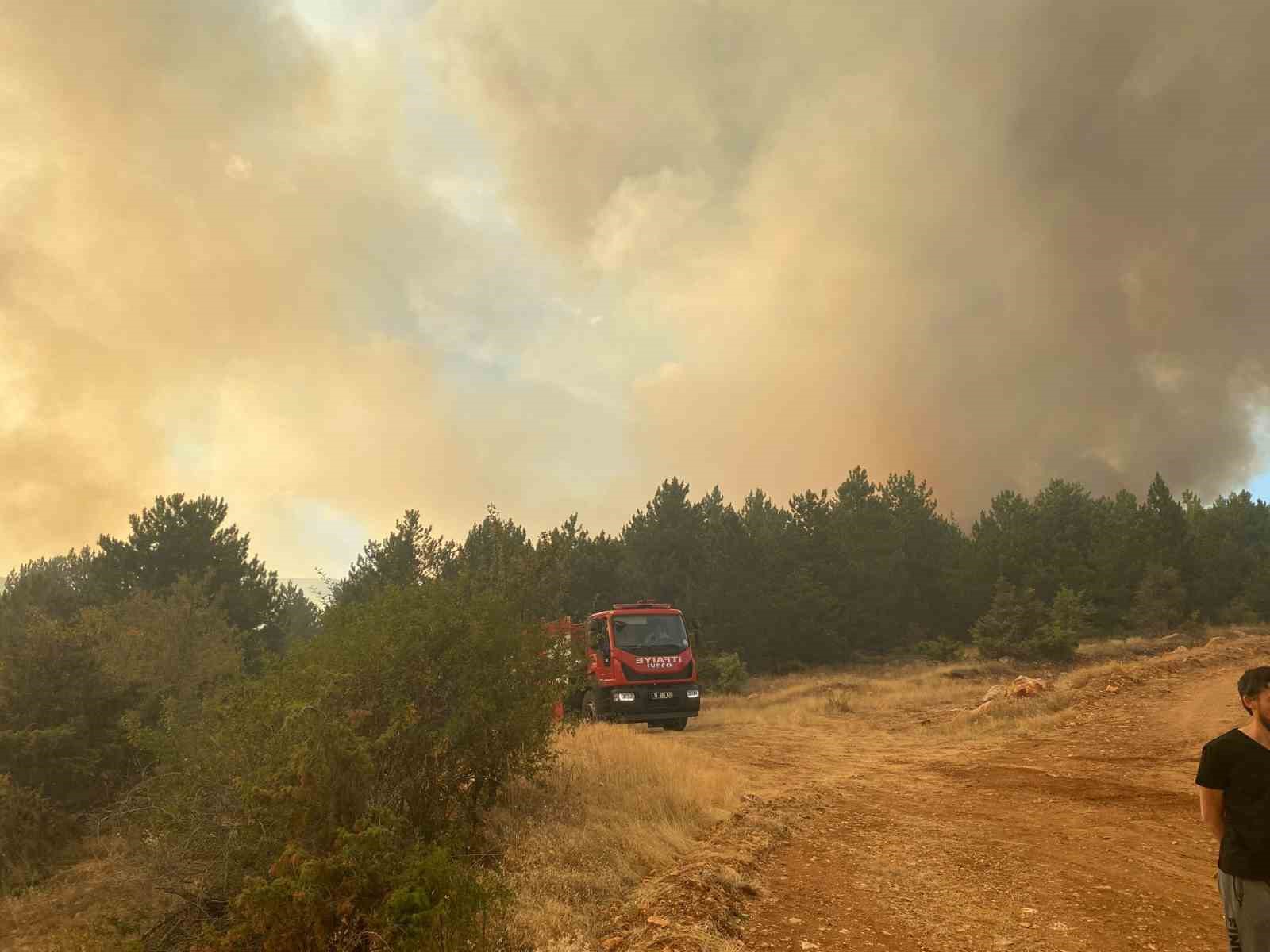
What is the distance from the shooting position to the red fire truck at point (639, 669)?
19469mm

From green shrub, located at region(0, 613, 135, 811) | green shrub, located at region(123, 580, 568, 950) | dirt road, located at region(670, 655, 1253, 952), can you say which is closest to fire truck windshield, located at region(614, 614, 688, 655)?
dirt road, located at region(670, 655, 1253, 952)

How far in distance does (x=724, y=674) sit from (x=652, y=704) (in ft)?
43.2

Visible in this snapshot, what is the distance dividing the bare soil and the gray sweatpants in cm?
239

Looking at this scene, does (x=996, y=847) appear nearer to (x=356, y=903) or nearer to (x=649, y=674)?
(x=356, y=903)

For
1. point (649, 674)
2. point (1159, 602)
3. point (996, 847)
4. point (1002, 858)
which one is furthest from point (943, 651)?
point (1002, 858)

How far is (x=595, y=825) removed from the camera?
28.8ft

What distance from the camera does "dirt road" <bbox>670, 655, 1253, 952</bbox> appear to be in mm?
6527

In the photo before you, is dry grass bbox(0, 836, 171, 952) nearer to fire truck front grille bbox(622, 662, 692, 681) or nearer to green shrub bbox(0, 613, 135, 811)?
green shrub bbox(0, 613, 135, 811)

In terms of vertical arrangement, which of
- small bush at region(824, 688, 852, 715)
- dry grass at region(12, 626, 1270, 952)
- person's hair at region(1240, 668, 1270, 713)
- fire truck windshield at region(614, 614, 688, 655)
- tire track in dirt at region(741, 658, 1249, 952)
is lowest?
small bush at region(824, 688, 852, 715)

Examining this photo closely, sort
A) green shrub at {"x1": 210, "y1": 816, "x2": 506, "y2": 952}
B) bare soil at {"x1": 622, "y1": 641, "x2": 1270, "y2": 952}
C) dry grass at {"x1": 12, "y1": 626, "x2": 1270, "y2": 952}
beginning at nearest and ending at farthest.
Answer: green shrub at {"x1": 210, "y1": 816, "x2": 506, "y2": 952} < dry grass at {"x1": 12, "y1": 626, "x2": 1270, "y2": 952} < bare soil at {"x1": 622, "y1": 641, "x2": 1270, "y2": 952}

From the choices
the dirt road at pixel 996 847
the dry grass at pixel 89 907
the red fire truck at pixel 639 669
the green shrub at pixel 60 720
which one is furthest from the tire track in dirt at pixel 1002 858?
the green shrub at pixel 60 720

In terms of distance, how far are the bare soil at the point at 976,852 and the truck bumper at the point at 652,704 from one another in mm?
2133

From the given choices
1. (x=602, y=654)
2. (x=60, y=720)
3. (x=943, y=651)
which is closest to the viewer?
(x=60, y=720)

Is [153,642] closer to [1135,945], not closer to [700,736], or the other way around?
[700,736]
